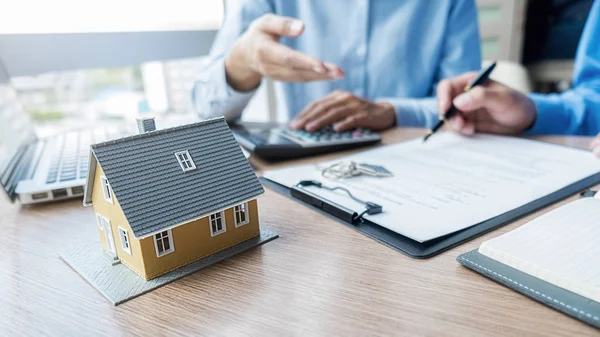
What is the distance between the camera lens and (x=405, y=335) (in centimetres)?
24

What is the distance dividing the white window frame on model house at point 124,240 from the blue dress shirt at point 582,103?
72 centimetres

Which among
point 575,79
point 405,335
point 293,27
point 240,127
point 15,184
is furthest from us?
point 575,79

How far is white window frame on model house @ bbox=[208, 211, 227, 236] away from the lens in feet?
1.09

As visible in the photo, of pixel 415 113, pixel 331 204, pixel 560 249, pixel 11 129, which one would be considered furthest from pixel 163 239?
pixel 415 113

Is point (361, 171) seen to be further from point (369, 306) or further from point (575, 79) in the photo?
point (575, 79)

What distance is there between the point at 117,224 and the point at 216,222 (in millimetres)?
76

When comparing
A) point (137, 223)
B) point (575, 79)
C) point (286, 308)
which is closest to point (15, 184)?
point (137, 223)

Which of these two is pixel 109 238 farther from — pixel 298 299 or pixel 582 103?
pixel 582 103

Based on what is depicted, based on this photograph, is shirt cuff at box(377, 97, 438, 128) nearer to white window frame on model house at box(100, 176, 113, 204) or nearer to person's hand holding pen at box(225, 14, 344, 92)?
person's hand holding pen at box(225, 14, 344, 92)

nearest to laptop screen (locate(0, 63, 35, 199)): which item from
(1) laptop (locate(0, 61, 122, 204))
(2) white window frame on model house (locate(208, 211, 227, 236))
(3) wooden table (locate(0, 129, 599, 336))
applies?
(1) laptop (locate(0, 61, 122, 204))

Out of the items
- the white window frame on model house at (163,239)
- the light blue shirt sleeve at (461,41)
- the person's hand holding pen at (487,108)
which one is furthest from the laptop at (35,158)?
the light blue shirt sleeve at (461,41)

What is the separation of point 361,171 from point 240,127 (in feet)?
1.11

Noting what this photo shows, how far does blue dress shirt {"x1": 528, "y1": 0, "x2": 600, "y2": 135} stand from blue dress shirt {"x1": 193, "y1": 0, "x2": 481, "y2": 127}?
249 millimetres

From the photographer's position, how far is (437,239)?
0.35 metres
